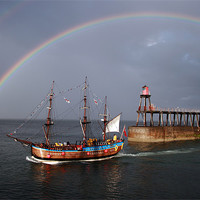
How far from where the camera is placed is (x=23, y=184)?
2823cm

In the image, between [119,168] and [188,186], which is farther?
[119,168]

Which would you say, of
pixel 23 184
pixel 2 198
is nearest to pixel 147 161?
pixel 23 184

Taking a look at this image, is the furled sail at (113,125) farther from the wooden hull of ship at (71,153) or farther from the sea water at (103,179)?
the sea water at (103,179)

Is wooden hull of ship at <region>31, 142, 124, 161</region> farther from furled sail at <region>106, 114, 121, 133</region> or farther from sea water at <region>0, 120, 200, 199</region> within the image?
furled sail at <region>106, 114, 121, 133</region>

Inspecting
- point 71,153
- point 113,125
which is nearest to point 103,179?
point 71,153

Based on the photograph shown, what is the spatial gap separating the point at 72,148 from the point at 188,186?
947 inches

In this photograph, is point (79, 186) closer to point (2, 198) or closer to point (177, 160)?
point (2, 198)

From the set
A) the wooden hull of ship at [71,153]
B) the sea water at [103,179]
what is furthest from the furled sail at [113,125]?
the sea water at [103,179]

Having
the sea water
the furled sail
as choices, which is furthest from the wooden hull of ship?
the furled sail

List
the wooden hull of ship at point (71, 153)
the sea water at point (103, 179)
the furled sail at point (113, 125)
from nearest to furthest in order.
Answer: the sea water at point (103, 179) < the wooden hull of ship at point (71, 153) < the furled sail at point (113, 125)

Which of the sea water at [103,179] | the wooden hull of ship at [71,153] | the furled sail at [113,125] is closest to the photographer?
the sea water at [103,179]

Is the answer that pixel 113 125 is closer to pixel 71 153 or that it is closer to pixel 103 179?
pixel 71 153

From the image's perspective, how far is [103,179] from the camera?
30.5 m

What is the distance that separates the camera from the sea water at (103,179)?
24688 mm
